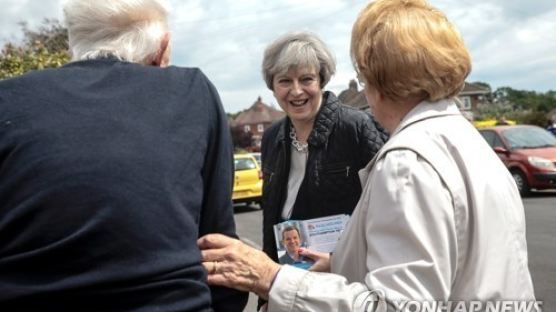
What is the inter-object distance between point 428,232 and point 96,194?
0.81m

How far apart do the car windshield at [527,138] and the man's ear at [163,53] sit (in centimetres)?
1308

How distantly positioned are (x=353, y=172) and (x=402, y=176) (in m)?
1.36

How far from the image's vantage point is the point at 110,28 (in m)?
1.56

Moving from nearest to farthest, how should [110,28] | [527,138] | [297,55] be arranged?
[110,28] → [297,55] → [527,138]

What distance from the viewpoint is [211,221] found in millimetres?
1622

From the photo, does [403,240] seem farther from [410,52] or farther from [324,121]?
[324,121]

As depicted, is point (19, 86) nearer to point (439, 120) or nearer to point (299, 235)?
point (439, 120)

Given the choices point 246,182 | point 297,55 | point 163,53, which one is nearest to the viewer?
point 163,53

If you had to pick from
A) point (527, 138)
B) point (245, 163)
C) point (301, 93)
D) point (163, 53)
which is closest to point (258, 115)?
point (245, 163)

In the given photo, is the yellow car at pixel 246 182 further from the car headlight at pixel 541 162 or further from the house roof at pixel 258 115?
the house roof at pixel 258 115

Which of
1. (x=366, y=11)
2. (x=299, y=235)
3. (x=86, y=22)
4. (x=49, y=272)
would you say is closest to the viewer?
(x=49, y=272)

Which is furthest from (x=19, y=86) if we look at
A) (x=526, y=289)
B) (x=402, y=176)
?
(x=526, y=289)

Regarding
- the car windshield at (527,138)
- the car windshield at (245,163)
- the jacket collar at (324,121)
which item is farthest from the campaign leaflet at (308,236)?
the car windshield at (245,163)

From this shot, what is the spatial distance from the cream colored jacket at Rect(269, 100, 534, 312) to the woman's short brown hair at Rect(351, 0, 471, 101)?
9 centimetres
